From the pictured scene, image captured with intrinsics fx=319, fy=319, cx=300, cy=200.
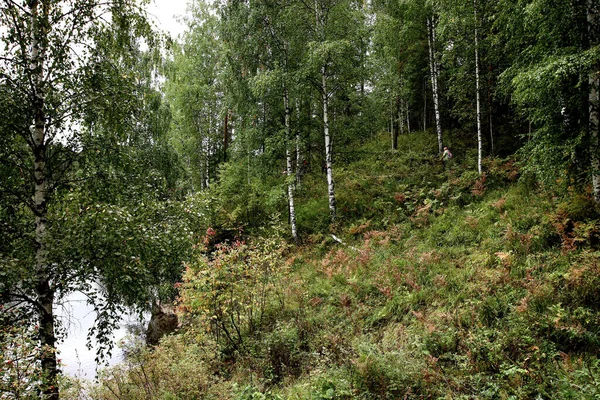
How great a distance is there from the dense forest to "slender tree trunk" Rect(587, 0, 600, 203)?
0.04 meters

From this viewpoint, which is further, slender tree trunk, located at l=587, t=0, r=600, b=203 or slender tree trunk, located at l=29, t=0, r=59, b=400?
slender tree trunk, located at l=587, t=0, r=600, b=203

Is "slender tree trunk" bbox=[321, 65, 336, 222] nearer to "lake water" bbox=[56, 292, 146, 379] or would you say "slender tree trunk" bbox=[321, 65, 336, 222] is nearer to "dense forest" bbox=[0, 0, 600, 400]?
"dense forest" bbox=[0, 0, 600, 400]

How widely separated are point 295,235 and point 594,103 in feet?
31.4

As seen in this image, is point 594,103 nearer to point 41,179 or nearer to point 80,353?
point 41,179

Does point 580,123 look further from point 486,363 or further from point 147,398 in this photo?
point 147,398

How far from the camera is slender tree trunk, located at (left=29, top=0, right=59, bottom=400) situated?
179 inches

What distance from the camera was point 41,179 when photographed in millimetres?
4785

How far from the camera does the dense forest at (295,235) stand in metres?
4.66

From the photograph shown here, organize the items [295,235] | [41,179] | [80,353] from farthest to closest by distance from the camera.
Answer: [295,235] → [80,353] → [41,179]

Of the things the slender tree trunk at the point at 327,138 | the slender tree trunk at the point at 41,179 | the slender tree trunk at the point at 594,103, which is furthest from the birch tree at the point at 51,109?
the slender tree trunk at the point at 594,103

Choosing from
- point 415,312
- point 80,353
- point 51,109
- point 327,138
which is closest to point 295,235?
point 327,138

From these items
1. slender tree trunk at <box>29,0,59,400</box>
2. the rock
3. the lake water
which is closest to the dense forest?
slender tree trunk at <box>29,0,59,400</box>

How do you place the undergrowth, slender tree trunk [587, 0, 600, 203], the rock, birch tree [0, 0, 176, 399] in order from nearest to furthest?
birch tree [0, 0, 176, 399], the undergrowth, slender tree trunk [587, 0, 600, 203], the rock

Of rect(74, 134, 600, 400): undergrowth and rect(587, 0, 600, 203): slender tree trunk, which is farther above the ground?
rect(587, 0, 600, 203): slender tree trunk
